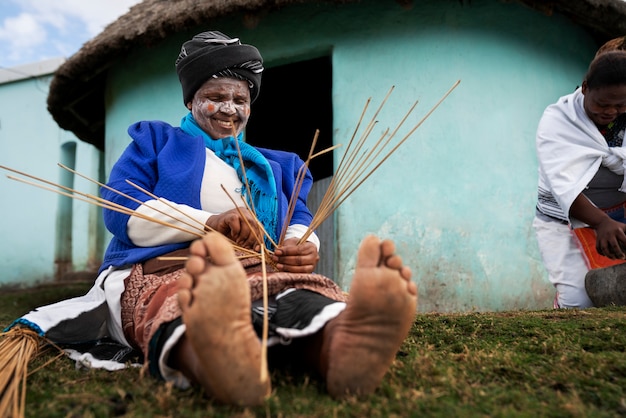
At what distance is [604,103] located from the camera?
2740mm

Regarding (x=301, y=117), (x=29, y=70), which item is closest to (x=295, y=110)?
(x=301, y=117)

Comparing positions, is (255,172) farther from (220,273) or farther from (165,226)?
(220,273)

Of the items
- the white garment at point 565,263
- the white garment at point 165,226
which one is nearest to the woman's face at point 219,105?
the white garment at point 165,226

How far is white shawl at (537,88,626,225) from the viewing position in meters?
2.79

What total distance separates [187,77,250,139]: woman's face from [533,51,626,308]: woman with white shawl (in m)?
1.70

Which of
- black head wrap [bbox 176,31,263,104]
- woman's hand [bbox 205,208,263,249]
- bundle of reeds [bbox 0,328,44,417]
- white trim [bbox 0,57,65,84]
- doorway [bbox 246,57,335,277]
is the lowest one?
bundle of reeds [bbox 0,328,44,417]

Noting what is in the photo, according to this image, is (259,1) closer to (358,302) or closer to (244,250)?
(244,250)

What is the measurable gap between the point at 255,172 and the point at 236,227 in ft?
1.35

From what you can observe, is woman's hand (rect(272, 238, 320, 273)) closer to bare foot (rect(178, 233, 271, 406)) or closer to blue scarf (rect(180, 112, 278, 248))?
blue scarf (rect(180, 112, 278, 248))

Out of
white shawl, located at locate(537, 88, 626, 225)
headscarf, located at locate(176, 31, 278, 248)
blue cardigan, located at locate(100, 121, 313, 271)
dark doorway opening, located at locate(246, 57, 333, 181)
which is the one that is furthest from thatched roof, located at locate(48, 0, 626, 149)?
blue cardigan, located at locate(100, 121, 313, 271)

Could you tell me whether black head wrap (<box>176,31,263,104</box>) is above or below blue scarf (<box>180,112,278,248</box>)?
above

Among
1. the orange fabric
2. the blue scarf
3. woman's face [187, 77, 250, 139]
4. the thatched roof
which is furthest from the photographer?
the thatched roof

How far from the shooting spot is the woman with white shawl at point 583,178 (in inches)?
105

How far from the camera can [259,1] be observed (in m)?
4.20
